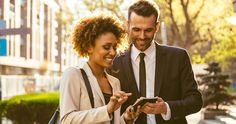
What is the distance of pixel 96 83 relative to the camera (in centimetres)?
288

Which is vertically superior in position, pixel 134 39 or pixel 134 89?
pixel 134 39

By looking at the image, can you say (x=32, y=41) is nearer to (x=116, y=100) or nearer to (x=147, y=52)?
(x=147, y=52)

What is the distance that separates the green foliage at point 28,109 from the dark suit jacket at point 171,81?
8.94m

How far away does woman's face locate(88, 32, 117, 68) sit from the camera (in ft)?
9.51

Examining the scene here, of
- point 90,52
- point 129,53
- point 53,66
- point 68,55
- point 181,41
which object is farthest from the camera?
point 68,55

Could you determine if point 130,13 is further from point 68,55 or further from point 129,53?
point 68,55

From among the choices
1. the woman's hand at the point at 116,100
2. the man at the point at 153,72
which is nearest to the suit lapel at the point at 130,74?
the man at the point at 153,72

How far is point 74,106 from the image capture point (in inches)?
109

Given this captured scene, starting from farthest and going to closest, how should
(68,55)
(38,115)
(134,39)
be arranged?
(68,55)
(38,115)
(134,39)

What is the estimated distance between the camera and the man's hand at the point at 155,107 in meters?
3.11

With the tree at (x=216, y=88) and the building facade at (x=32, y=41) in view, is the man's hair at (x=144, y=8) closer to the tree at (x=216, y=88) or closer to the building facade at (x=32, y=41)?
the tree at (x=216, y=88)

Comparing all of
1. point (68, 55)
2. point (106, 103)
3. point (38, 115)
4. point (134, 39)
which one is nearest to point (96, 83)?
point (106, 103)

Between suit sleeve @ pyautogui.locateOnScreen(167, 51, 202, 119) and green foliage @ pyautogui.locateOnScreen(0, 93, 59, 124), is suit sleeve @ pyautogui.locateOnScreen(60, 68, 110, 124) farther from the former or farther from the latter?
green foliage @ pyautogui.locateOnScreen(0, 93, 59, 124)

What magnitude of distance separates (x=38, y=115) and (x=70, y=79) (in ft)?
32.6
